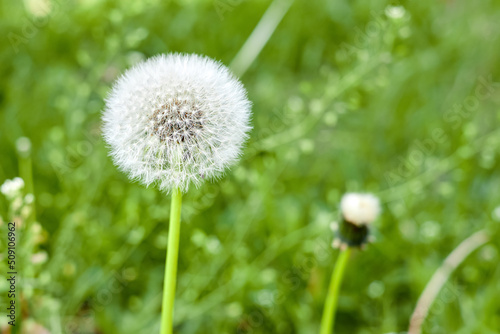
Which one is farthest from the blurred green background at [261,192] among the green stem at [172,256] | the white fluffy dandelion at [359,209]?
the green stem at [172,256]

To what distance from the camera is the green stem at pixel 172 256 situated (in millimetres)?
816

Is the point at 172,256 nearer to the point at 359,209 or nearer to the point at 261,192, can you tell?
the point at 359,209

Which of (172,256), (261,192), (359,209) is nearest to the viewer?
(172,256)

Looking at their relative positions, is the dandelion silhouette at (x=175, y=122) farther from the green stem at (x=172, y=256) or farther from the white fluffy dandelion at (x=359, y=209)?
the white fluffy dandelion at (x=359, y=209)

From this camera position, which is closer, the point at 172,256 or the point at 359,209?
the point at 172,256

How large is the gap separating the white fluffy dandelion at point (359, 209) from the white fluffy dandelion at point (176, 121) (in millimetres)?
396

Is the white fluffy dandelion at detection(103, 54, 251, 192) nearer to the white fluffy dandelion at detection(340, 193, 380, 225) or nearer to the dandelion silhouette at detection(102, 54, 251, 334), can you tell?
the dandelion silhouette at detection(102, 54, 251, 334)

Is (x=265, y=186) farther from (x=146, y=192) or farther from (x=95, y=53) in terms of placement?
(x=95, y=53)

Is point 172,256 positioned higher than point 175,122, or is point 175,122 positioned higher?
point 175,122

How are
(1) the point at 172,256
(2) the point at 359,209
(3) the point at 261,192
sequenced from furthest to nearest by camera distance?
(3) the point at 261,192 → (2) the point at 359,209 → (1) the point at 172,256

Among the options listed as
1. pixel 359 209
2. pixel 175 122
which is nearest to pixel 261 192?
pixel 359 209

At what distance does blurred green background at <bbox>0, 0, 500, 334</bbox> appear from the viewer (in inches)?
62.3

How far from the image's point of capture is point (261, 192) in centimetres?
165

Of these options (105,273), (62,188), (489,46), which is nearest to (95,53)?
(62,188)
